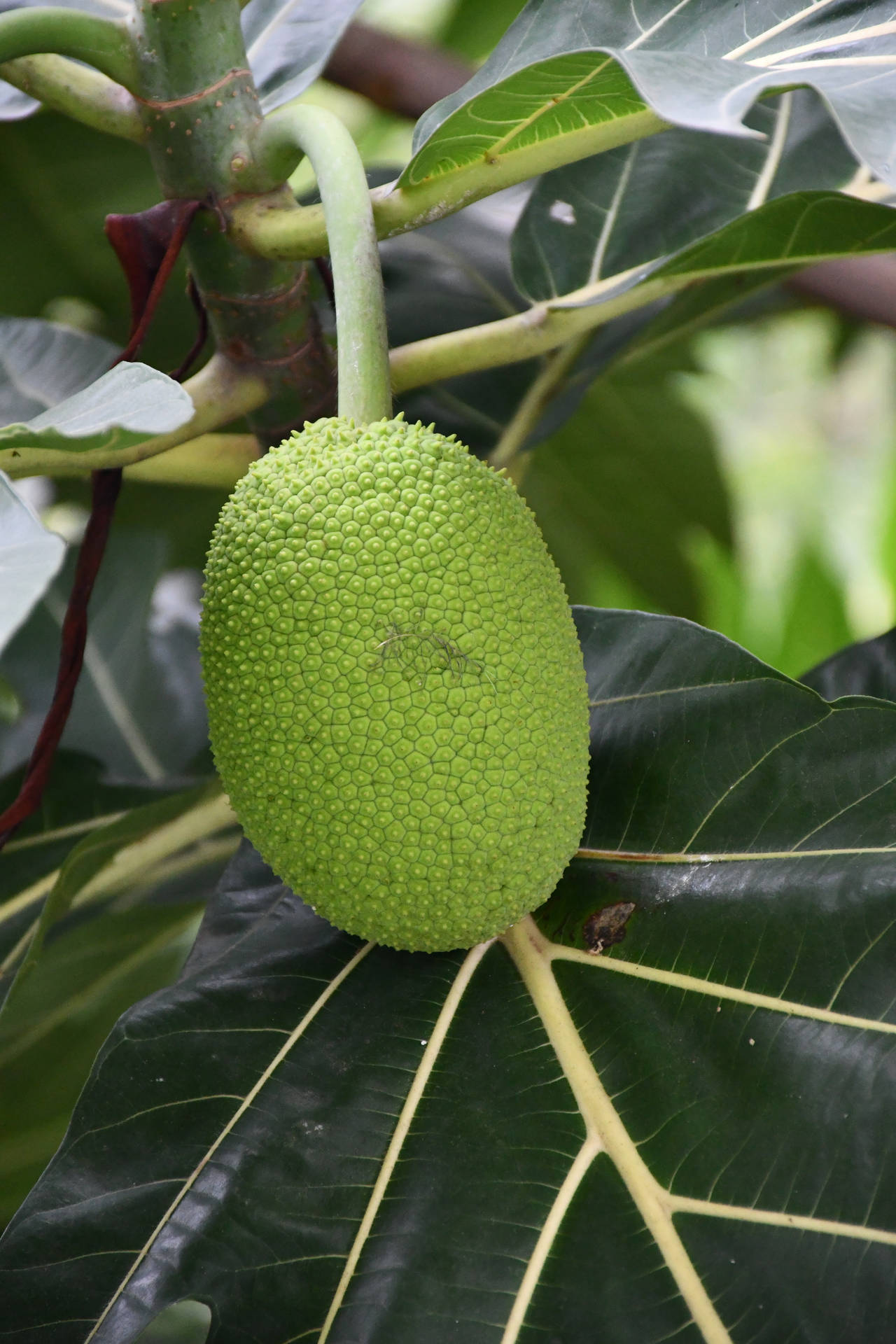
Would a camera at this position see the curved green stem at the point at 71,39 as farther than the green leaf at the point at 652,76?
Yes

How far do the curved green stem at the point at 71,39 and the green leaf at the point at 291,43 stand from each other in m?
0.10

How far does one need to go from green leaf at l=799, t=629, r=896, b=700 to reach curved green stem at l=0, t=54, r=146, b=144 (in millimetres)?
538

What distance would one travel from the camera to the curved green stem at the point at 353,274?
21.8 inches

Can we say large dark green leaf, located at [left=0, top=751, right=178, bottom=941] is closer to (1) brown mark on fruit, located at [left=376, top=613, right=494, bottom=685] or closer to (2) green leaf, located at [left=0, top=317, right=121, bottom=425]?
(2) green leaf, located at [left=0, top=317, right=121, bottom=425]

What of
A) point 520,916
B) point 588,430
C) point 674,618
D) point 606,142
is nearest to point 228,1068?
point 520,916

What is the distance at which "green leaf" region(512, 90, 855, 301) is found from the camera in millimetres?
822

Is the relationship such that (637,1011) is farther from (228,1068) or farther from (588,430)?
(588,430)

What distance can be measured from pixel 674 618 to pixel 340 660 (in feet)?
0.69

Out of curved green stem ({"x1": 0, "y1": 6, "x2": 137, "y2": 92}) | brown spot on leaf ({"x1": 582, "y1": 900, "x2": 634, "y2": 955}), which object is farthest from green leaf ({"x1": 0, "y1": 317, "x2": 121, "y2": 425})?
brown spot on leaf ({"x1": 582, "y1": 900, "x2": 634, "y2": 955})

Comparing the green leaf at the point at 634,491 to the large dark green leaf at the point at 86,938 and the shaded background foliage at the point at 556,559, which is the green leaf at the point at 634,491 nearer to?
the shaded background foliage at the point at 556,559

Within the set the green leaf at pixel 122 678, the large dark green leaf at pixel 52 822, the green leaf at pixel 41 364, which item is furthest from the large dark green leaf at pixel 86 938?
the green leaf at pixel 41 364

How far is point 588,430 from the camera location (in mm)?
1330

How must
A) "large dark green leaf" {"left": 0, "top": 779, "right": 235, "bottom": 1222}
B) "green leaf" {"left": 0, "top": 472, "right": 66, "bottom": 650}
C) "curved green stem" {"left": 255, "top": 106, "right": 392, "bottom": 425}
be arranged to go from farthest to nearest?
"large dark green leaf" {"left": 0, "top": 779, "right": 235, "bottom": 1222} → "curved green stem" {"left": 255, "top": 106, "right": 392, "bottom": 425} → "green leaf" {"left": 0, "top": 472, "right": 66, "bottom": 650}

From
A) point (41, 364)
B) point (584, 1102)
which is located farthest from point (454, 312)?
point (584, 1102)
